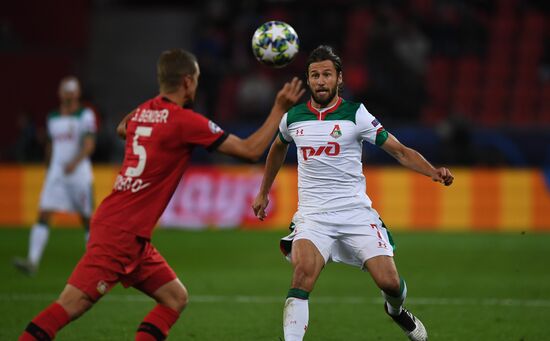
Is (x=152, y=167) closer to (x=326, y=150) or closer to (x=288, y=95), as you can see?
(x=288, y=95)

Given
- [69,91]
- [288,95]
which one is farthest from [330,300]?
[288,95]

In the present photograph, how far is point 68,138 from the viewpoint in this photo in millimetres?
12953

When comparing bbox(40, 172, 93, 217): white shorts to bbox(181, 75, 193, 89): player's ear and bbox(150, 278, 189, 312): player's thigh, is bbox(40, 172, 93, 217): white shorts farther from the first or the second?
bbox(181, 75, 193, 89): player's ear

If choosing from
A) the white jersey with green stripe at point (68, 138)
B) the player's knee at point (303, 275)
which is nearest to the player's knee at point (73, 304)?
the player's knee at point (303, 275)

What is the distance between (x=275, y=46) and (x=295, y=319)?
6.56ft

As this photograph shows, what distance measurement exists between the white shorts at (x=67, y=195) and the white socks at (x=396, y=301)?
21.0ft

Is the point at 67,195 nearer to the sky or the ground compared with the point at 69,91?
nearer to the ground

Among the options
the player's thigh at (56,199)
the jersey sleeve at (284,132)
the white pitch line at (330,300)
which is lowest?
the white pitch line at (330,300)

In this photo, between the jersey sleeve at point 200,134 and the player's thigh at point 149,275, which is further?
the player's thigh at point 149,275

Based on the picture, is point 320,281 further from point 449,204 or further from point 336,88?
point 449,204

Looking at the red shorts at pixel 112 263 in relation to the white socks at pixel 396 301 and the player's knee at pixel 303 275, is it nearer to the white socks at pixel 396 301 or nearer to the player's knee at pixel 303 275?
the player's knee at pixel 303 275

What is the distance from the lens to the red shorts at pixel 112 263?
6.05 meters

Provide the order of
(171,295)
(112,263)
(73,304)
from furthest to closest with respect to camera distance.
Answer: (171,295), (112,263), (73,304)

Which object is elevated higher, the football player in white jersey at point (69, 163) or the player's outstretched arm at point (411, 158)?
the player's outstretched arm at point (411, 158)
